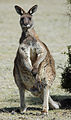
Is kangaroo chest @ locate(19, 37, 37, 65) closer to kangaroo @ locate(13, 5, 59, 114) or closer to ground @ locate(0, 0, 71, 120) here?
kangaroo @ locate(13, 5, 59, 114)

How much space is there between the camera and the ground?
8852mm

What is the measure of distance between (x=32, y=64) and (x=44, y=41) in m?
14.4

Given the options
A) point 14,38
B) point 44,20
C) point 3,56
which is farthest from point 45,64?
point 44,20

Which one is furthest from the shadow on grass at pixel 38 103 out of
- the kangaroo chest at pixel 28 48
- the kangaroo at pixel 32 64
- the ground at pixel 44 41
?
the kangaroo chest at pixel 28 48

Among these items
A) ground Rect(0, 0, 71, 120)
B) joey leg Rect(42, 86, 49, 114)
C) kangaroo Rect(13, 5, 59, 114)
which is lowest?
ground Rect(0, 0, 71, 120)

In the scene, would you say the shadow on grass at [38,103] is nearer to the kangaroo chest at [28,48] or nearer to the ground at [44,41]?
the ground at [44,41]

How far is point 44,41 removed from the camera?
2300cm

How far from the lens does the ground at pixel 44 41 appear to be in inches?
348

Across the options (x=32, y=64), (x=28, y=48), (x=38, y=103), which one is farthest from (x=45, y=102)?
(x=38, y=103)

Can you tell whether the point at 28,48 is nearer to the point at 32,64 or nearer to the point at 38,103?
the point at 32,64

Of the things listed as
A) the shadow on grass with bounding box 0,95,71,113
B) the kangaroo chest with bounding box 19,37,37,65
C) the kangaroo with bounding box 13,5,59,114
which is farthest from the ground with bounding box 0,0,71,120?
the kangaroo chest with bounding box 19,37,37,65

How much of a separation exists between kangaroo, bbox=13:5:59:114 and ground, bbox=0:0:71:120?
0.54 m

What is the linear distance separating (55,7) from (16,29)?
13507 millimetres

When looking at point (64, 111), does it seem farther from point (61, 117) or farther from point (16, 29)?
point (16, 29)
